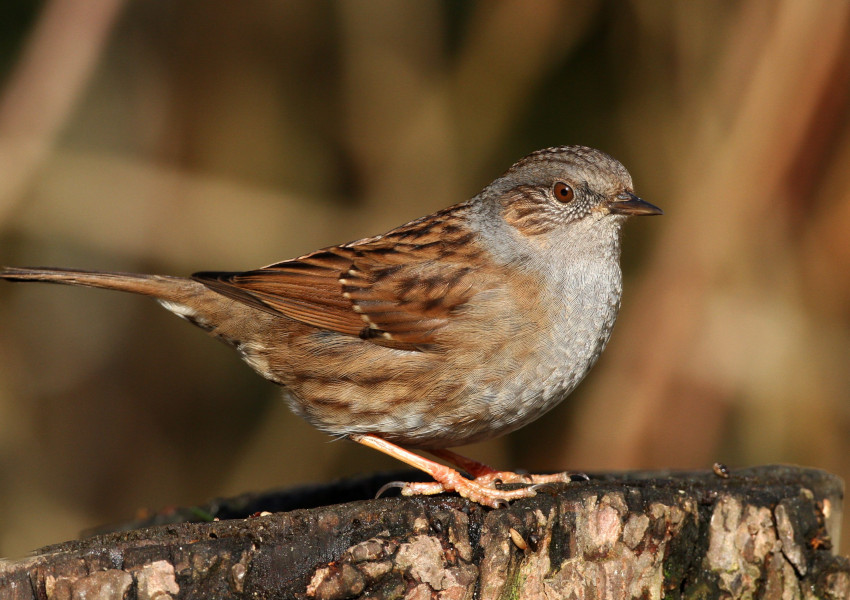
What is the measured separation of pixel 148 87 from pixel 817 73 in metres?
3.80

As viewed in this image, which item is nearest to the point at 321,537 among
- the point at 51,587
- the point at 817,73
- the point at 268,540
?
the point at 268,540

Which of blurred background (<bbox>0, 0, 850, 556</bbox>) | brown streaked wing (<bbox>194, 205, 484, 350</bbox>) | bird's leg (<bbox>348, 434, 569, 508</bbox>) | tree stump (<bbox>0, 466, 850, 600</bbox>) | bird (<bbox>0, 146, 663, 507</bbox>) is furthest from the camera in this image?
blurred background (<bbox>0, 0, 850, 556</bbox>)

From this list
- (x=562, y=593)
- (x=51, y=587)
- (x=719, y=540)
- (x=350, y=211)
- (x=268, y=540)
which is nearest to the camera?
(x=51, y=587)

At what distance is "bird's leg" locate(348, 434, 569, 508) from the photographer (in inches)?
114

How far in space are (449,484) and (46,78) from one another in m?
3.00

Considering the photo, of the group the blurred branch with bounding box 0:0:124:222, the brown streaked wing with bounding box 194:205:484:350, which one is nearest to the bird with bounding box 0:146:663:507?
the brown streaked wing with bounding box 194:205:484:350

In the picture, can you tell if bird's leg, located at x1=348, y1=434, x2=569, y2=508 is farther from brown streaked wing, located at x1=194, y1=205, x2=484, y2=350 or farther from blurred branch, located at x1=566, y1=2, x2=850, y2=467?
blurred branch, located at x1=566, y1=2, x2=850, y2=467

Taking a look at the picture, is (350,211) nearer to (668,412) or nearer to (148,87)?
(148,87)

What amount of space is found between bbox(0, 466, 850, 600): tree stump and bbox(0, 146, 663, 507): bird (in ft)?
1.74

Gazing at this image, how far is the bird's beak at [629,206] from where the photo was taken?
142 inches

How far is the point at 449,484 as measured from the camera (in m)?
3.37

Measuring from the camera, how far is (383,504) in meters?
2.67

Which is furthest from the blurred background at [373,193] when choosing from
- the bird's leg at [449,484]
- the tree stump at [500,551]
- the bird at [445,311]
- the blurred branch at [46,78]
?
the tree stump at [500,551]

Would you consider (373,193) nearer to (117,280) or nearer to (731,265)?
(731,265)
